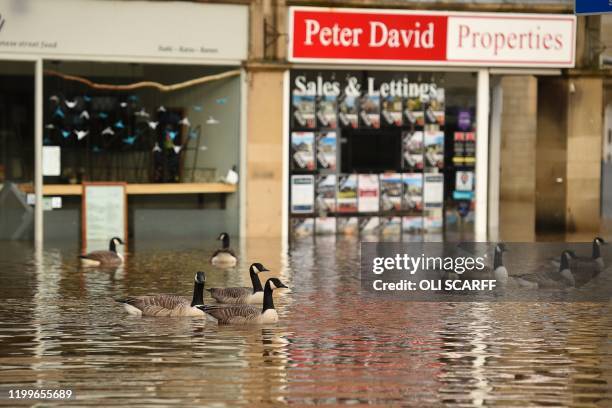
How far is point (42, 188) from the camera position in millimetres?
27531

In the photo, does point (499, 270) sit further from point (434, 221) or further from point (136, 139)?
point (136, 139)

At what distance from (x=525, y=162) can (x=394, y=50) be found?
1303 centimetres

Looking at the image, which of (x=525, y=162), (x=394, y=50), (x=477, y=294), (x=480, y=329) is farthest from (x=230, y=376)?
(x=525, y=162)

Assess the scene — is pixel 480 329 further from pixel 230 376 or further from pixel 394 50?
pixel 394 50

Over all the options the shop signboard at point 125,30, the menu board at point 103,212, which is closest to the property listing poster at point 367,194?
the shop signboard at point 125,30

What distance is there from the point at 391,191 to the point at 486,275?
34.1ft

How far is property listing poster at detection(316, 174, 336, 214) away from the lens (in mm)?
30125

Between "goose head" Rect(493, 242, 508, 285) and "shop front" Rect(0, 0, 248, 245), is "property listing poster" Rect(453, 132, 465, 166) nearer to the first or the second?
"shop front" Rect(0, 0, 248, 245)

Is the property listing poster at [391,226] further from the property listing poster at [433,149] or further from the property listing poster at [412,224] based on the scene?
the property listing poster at [433,149]

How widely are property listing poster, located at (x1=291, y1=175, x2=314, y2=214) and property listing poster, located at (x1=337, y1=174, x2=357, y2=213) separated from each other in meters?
0.68

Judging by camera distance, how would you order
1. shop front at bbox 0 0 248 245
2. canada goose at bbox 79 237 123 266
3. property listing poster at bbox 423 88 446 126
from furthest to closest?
property listing poster at bbox 423 88 446 126
shop front at bbox 0 0 248 245
canada goose at bbox 79 237 123 266

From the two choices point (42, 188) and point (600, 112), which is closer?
point (42, 188)

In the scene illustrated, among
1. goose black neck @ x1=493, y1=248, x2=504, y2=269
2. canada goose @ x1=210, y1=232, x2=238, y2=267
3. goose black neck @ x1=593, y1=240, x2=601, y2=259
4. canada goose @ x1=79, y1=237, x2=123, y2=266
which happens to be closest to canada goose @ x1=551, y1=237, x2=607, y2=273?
goose black neck @ x1=593, y1=240, x2=601, y2=259

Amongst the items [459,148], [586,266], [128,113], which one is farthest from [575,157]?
[128,113]
